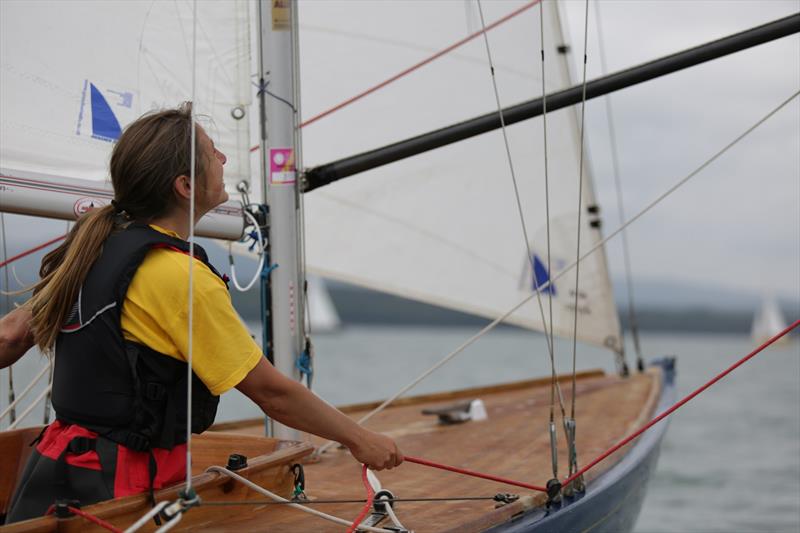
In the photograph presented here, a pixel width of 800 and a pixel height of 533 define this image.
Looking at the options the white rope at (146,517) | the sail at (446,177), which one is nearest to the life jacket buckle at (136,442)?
the white rope at (146,517)

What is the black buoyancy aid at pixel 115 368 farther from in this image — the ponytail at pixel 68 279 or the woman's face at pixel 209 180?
the woman's face at pixel 209 180

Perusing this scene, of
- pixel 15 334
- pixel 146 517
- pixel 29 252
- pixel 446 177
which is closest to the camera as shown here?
pixel 146 517

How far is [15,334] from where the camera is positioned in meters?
1.85

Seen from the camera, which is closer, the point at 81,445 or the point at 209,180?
the point at 81,445

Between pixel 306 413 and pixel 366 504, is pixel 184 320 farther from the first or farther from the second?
pixel 366 504

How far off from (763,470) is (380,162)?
23.0ft

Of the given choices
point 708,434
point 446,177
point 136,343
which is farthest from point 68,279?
point 708,434

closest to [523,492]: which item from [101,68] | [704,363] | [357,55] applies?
[101,68]

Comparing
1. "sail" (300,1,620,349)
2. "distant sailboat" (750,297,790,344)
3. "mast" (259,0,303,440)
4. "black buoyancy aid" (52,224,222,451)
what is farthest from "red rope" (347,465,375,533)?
"distant sailboat" (750,297,790,344)

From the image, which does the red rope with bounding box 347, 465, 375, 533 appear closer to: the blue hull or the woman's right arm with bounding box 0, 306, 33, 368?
the blue hull

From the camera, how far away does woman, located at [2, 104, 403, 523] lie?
5.26 feet

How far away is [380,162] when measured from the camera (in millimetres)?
3033

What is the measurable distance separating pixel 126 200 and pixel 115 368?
30 cm

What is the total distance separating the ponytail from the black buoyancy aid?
0.01 metres
